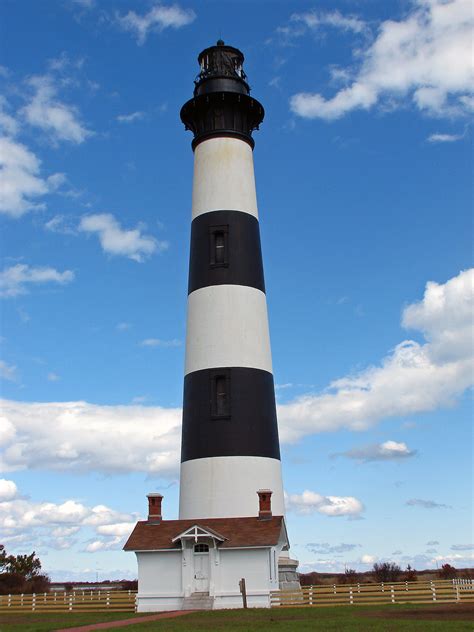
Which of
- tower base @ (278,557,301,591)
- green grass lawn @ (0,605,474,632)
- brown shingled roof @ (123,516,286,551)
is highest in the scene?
brown shingled roof @ (123,516,286,551)

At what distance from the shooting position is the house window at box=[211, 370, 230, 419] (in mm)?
26875

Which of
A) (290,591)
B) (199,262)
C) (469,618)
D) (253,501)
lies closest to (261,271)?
(199,262)

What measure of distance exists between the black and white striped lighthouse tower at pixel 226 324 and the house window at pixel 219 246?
4 centimetres

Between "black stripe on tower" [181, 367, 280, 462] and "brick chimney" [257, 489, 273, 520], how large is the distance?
4.93ft

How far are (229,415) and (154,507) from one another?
4196mm

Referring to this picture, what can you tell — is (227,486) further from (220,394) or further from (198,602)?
(198,602)

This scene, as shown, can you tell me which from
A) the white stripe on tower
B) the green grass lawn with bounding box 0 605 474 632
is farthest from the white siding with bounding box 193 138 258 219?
the green grass lawn with bounding box 0 605 474 632

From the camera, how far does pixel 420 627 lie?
17.0m

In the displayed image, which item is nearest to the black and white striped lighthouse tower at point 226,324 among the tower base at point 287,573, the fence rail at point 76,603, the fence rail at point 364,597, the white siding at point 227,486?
the white siding at point 227,486

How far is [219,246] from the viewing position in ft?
95.6

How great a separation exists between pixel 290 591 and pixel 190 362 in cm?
879

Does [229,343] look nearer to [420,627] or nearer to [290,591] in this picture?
[290,591]

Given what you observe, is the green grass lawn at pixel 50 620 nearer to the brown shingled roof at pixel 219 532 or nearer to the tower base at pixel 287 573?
the brown shingled roof at pixel 219 532

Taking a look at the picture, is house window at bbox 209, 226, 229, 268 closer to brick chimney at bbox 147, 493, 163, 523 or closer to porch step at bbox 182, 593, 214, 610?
brick chimney at bbox 147, 493, 163, 523
